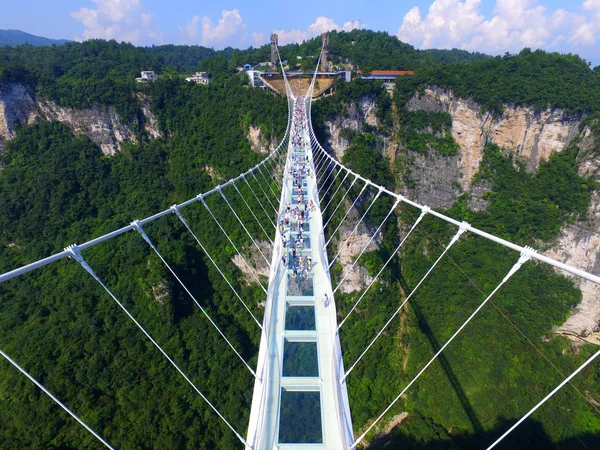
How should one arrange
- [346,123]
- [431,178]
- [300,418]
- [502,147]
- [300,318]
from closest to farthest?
[300,418], [300,318], [502,147], [346,123], [431,178]

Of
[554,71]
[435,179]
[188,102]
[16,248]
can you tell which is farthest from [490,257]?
[16,248]

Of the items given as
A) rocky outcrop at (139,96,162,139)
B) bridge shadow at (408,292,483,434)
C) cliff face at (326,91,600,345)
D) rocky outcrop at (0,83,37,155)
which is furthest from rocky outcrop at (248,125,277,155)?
rocky outcrop at (0,83,37,155)

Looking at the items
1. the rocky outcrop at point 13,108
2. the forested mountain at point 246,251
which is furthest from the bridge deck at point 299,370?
the rocky outcrop at point 13,108

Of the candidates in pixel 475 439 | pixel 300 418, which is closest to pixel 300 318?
pixel 300 418

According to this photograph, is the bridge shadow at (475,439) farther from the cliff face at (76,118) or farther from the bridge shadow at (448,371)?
the cliff face at (76,118)

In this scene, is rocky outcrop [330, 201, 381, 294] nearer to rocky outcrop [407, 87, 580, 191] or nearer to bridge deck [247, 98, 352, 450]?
rocky outcrop [407, 87, 580, 191]

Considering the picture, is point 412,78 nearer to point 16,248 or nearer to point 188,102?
point 188,102

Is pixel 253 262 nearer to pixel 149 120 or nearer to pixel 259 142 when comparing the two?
pixel 259 142
